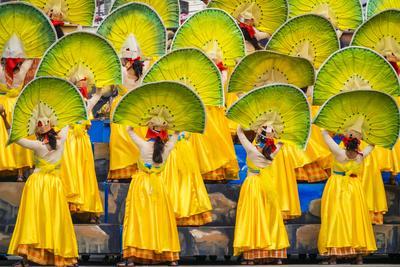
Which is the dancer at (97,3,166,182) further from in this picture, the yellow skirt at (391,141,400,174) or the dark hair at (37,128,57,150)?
the yellow skirt at (391,141,400,174)

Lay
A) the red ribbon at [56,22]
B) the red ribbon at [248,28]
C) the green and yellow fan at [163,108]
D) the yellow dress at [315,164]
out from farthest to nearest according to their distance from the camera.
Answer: the red ribbon at [248,28], the yellow dress at [315,164], the red ribbon at [56,22], the green and yellow fan at [163,108]

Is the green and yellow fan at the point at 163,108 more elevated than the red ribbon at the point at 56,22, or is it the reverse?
the red ribbon at the point at 56,22

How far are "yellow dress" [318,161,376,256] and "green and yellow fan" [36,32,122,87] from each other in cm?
263

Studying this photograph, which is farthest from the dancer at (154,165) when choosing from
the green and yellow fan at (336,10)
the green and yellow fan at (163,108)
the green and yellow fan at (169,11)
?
the green and yellow fan at (336,10)

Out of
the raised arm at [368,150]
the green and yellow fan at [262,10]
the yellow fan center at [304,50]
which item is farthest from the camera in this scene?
the green and yellow fan at [262,10]

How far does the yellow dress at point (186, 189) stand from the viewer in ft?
48.9

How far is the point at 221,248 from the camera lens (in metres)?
15.0

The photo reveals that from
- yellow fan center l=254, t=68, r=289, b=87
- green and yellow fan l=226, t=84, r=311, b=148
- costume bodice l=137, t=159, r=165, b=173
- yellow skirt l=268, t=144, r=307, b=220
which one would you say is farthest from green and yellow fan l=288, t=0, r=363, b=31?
costume bodice l=137, t=159, r=165, b=173

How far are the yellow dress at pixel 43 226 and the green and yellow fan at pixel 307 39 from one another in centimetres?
376

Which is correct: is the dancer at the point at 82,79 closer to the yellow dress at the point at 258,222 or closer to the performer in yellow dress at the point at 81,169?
the performer in yellow dress at the point at 81,169

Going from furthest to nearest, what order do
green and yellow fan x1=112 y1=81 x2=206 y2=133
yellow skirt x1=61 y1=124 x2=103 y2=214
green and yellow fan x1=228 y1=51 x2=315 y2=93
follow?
green and yellow fan x1=228 y1=51 x2=315 y2=93 → yellow skirt x1=61 y1=124 x2=103 y2=214 → green and yellow fan x1=112 y1=81 x2=206 y2=133

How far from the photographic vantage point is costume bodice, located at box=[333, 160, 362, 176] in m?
15.1

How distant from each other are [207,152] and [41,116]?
257 centimetres

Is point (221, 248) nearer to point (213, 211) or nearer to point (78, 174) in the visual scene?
point (213, 211)
